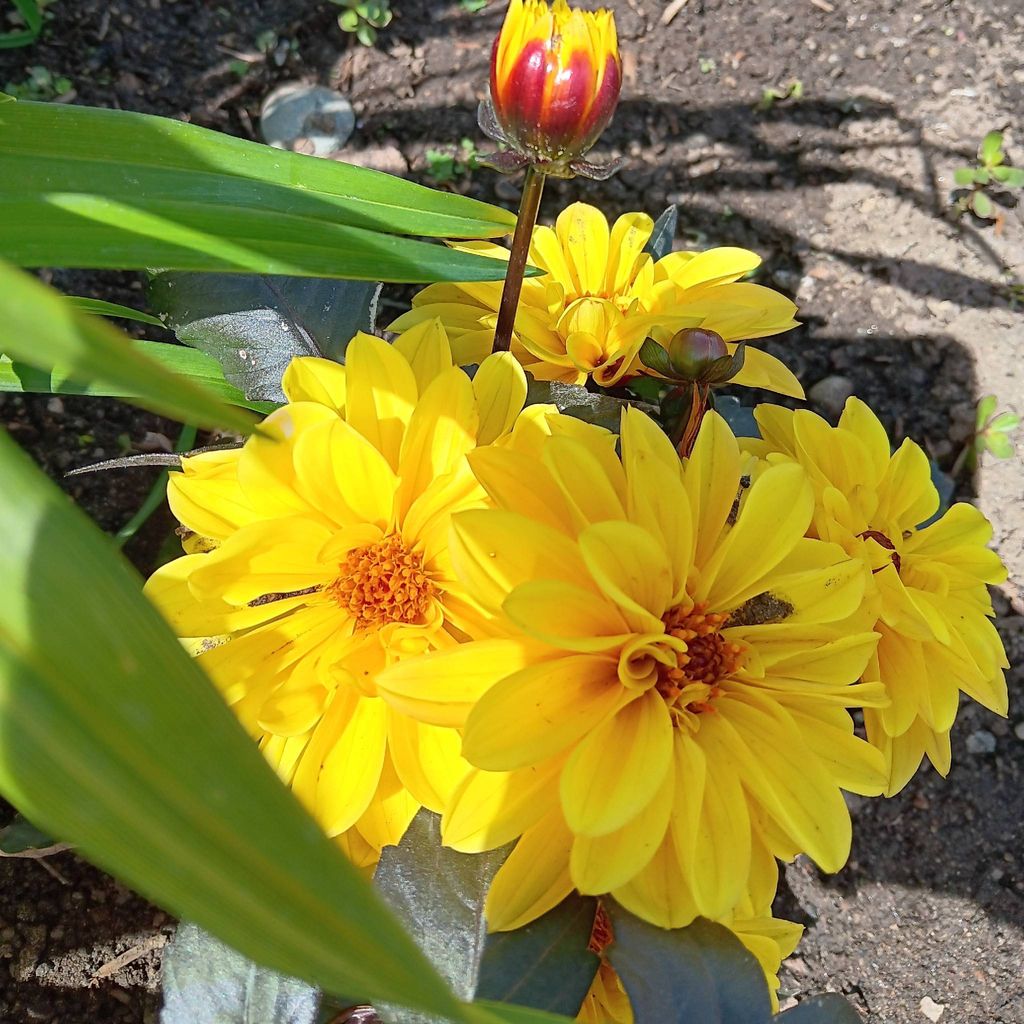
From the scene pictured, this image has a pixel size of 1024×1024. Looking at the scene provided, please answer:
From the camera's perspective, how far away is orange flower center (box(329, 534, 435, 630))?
651 mm

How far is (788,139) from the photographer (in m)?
1.73

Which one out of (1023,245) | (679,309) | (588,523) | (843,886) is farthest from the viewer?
(1023,245)

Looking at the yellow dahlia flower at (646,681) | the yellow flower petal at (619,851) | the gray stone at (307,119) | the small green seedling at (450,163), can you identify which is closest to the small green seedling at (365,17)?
the gray stone at (307,119)

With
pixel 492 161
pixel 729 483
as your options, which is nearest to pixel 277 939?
pixel 729 483

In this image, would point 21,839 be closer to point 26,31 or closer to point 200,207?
point 200,207

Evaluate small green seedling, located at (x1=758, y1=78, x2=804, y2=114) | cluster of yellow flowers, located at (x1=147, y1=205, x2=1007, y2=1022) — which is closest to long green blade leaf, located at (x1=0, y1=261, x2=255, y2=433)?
cluster of yellow flowers, located at (x1=147, y1=205, x2=1007, y2=1022)

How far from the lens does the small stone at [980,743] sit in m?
1.43

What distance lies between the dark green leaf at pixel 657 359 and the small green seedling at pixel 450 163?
1023mm

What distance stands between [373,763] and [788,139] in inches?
61.3

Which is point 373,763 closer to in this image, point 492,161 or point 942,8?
point 492,161

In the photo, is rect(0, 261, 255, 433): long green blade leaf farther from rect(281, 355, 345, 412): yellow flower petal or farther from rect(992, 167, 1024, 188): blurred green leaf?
rect(992, 167, 1024, 188): blurred green leaf

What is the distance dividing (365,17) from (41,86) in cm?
58

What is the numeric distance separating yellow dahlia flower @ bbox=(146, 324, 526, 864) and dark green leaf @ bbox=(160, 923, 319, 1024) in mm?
153

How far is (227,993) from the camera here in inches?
28.7
